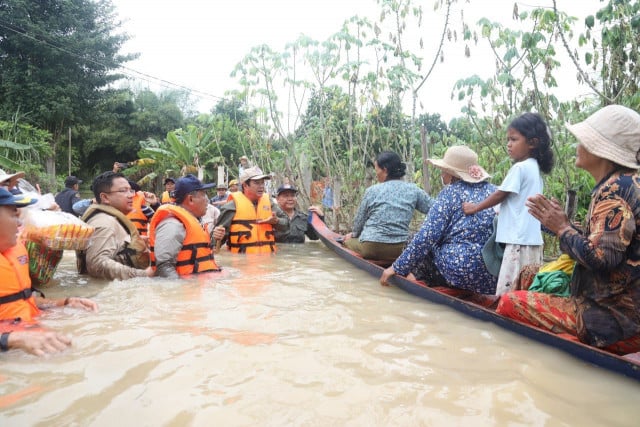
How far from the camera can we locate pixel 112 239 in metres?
4.36

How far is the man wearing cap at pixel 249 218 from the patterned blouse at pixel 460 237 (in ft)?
9.26

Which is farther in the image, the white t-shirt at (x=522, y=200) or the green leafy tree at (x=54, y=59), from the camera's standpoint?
the green leafy tree at (x=54, y=59)

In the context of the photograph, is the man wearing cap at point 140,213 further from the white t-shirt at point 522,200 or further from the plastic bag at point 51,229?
the white t-shirt at point 522,200

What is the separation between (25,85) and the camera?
21.3m

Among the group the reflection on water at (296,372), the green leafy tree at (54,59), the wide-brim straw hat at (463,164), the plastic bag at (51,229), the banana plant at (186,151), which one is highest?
the green leafy tree at (54,59)

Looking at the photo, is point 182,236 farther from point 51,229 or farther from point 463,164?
point 463,164

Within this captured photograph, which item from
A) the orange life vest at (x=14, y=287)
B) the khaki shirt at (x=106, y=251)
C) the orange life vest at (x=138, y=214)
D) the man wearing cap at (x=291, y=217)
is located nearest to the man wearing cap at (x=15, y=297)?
the orange life vest at (x=14, y=287)

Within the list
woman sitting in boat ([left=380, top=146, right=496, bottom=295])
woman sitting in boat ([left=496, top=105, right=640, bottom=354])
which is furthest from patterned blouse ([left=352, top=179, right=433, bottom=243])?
woman sitting in boat ([left=496, top=105, right=640, bottom=354])

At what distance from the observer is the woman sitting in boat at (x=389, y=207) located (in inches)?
195

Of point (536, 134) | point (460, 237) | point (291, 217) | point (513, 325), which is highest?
point (536, 134)

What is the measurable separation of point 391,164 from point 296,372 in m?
3.12

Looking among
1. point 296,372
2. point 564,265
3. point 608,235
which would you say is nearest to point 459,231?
point 564,265

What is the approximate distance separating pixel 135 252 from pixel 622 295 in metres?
3.99

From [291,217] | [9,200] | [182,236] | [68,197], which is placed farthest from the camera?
[68,197]
